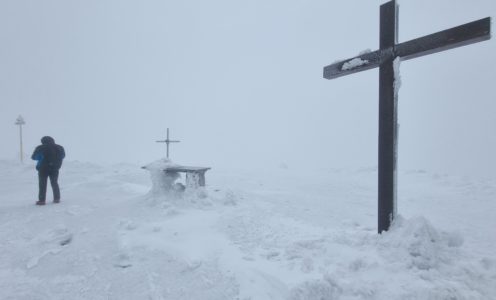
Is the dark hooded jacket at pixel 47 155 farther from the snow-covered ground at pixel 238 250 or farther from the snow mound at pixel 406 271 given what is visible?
the snow mound at pixel 406 271

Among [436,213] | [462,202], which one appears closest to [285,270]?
[436,213]

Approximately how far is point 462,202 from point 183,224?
24.8 feet

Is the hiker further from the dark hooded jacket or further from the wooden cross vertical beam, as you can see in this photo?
the wooden cross vertical beam

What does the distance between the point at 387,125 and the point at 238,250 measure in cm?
272

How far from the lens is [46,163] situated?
27.2 feet

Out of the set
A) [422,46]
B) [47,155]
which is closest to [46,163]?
[47,155]

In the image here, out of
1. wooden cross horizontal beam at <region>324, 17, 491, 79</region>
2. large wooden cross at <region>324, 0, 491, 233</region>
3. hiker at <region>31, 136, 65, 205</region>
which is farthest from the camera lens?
hiker at <region>31, 136, 65, 205</region>

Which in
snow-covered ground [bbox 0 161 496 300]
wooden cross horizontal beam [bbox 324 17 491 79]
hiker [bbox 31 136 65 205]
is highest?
wooden cross horizontal beam [bbox 324 17 491 79]

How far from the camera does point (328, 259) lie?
12.8 feet

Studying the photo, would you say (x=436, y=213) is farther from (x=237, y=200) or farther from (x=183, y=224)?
(x=183, y=224)

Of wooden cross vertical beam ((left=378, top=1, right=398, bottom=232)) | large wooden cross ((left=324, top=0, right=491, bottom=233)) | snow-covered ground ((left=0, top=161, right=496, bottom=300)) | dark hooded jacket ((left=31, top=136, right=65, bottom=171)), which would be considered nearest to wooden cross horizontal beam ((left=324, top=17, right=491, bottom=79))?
large wooden cross ((left=324, top=0, right=491, bottom=233))

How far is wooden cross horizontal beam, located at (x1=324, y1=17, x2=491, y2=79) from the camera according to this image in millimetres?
3784

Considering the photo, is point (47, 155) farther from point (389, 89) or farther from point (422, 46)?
point (422, 46)

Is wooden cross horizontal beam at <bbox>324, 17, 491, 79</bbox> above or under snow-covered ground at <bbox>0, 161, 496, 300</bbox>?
above
